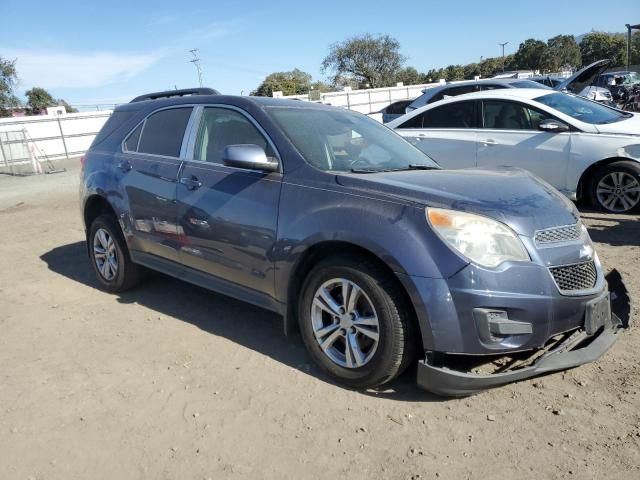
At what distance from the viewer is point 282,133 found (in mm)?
3688

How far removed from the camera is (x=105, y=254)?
520 cm

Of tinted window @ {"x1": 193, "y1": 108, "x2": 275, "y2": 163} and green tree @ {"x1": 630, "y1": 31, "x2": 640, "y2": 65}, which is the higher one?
green tree @ {"x1": 630, "y1": 31, "x2": 640, "y2": 65}

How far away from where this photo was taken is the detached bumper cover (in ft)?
9.20

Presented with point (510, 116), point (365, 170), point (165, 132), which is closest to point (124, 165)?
point (165, 132)

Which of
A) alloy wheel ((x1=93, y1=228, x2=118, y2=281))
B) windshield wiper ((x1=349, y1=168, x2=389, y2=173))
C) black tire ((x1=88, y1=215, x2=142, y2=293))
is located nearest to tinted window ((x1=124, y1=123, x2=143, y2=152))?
black tire ((x1=88, y1=215, x2=142, y2=293))

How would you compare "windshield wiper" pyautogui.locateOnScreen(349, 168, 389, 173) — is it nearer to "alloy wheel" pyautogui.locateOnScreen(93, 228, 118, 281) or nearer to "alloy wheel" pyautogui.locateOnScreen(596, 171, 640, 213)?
"alloy wheel" pyautogui.locateOnScreen(93, 228, 118, 281)

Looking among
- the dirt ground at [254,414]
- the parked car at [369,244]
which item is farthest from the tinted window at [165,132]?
the dirt ground at [254,414]

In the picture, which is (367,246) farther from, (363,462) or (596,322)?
(596,322)

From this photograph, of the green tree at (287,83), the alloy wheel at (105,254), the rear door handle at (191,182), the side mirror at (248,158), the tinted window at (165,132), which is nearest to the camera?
the side mirror at (248,158)

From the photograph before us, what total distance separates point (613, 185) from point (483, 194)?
4687 millimetres

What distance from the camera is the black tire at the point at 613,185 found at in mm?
6678

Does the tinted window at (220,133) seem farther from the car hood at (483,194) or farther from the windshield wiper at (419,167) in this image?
the windshield wiper at (419,167)

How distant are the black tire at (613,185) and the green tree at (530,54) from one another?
7933cm

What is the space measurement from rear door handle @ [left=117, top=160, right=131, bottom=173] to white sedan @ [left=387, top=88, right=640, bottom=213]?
3.67 metres
